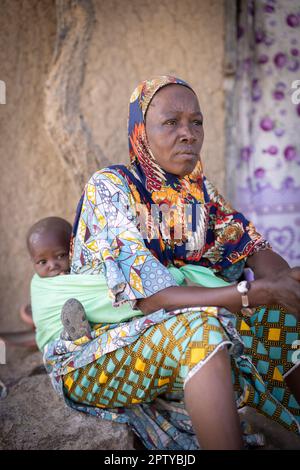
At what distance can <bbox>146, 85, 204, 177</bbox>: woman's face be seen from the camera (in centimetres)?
214

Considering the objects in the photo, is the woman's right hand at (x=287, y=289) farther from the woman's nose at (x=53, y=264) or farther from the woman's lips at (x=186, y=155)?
the woman's nose at (x=53, y=264)

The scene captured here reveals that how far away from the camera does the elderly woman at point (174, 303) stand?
1683 mm

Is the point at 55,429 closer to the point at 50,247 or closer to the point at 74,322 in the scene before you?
the point at 74,322

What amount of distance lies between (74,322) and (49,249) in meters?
0.65

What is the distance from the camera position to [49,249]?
8.41ft

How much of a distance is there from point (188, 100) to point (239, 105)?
1732 millimetres

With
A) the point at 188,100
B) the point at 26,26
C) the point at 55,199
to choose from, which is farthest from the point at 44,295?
the point at 26,26

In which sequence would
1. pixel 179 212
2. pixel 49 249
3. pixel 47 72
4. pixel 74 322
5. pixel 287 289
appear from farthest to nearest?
pixel 47 72
pixel 49 249
pixel 179 212
pixel 74 322
pixel 287 289

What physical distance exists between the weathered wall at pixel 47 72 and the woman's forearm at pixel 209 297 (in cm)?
159

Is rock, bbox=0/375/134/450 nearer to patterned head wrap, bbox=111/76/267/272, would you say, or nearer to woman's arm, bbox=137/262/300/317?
woman's arm, bbox=137/262/300/317

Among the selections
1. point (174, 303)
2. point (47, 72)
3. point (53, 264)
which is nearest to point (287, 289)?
point (174, 303)

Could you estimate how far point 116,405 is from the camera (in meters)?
2.00

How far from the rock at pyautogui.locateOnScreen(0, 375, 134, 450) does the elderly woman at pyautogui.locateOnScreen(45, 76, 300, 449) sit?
0.18 feet

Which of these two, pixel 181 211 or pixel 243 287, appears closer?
pixel 243 287
